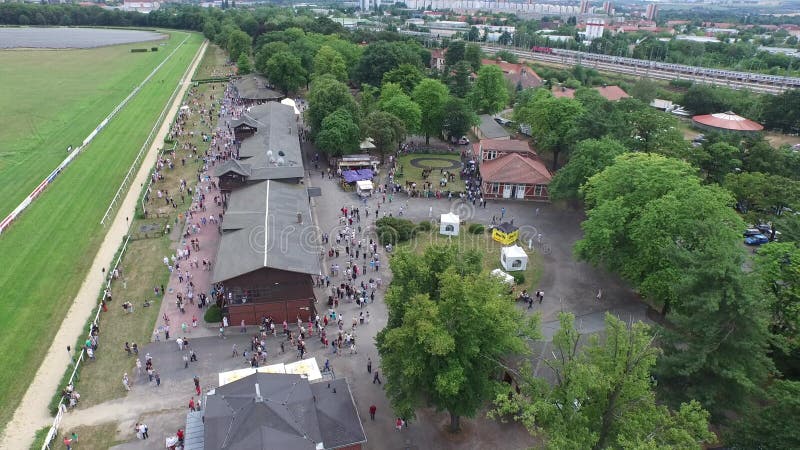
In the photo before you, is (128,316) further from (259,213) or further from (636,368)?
(636,368)

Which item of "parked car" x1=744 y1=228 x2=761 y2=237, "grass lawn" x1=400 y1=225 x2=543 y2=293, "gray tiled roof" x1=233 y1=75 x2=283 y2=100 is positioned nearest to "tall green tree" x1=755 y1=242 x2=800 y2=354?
"grass lawn" x1=400 y1=225 x2=543 y2=293

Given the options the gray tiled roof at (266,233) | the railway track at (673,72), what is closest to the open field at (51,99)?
the gray tiled roof at (266,233)

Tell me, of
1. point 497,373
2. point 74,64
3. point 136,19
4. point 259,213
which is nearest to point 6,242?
point 259,213

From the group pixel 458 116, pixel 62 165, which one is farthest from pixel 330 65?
pixel 62 165

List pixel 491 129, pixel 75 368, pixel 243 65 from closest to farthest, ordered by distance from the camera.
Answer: pixel 75 368, pixel 491 129, pixel 243 65

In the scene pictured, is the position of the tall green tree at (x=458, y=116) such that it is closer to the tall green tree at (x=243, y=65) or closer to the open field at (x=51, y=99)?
the open field at (x=51, y=99)

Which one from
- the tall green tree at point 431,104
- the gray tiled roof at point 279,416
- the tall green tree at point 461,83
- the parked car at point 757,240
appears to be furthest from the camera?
the tall green tree at point 461,83

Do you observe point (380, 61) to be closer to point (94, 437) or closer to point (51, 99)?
point (51, 99)
